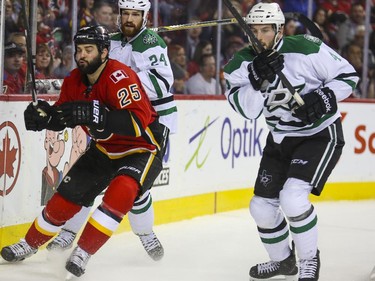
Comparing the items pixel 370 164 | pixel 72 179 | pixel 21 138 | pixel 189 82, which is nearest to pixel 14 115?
pixel 21 138

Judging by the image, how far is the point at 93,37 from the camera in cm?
445

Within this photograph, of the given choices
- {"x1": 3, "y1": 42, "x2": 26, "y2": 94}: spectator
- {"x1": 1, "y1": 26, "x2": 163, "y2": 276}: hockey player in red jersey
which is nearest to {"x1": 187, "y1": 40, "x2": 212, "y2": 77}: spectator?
{"x1": 3, "y1": 42, "x2": 26, "y2": 94}: spectator

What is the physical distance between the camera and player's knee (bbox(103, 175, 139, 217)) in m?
4.36

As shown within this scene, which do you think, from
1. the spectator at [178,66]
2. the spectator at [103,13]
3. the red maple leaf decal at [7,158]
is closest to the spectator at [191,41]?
the spectator at [178,66]

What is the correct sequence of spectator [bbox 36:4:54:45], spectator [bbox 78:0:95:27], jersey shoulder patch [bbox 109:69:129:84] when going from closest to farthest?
jersey shoulder patch [bbox 109:69:129:84]
spectator [bbox 36:4:54:45]
spectator [bbox 78:0:95:27]

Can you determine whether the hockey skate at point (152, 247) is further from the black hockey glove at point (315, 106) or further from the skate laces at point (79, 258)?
the black hockey glove at point (315, 106)

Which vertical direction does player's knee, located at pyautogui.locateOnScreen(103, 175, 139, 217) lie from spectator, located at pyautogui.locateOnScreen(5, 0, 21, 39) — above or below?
below

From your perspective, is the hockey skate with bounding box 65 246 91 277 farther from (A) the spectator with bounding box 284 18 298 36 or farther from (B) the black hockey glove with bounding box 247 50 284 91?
(A) the spectator with bounding box 284 18 298 36

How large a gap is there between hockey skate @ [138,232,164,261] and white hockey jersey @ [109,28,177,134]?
0.58 metres

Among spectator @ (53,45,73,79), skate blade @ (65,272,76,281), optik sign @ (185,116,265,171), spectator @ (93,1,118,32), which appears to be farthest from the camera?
optik sign @ (185,116,265,171)

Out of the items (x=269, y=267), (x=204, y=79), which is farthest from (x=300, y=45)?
(x=204, y=79)

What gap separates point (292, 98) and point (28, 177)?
156 cm

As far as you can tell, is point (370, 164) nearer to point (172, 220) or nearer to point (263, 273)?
point (172, 220)

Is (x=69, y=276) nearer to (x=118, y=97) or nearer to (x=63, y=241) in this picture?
(x=63, y=241)
